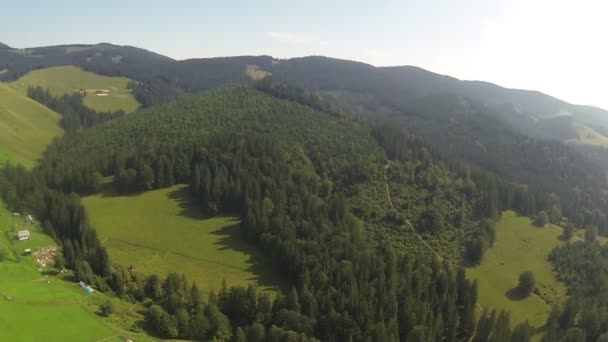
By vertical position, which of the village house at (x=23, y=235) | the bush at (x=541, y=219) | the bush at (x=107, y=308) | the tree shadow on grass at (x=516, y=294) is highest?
the bush at (x=541, y=219)

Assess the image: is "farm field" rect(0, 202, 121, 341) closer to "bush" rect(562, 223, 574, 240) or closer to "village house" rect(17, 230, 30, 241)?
"village house" rect(17, 230, 30, 241)

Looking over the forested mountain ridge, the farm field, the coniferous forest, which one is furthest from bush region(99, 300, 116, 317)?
the forested mountain ridge

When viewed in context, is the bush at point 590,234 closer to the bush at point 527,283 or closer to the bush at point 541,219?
the bush at point 541,219

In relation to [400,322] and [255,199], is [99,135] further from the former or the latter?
[400,322]

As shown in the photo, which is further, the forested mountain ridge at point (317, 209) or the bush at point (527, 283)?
the bush at point (527, 283)

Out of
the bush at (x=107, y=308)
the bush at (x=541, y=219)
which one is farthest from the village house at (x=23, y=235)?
the bush at (x=541, y=219)

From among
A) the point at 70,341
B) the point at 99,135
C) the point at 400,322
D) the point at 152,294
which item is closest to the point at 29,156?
the point at 99,135

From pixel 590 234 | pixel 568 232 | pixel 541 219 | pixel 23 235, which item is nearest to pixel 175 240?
pixel 23 235

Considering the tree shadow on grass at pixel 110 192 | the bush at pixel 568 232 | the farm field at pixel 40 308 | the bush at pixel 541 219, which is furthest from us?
the tree shadow on grass at pixel 110 192
